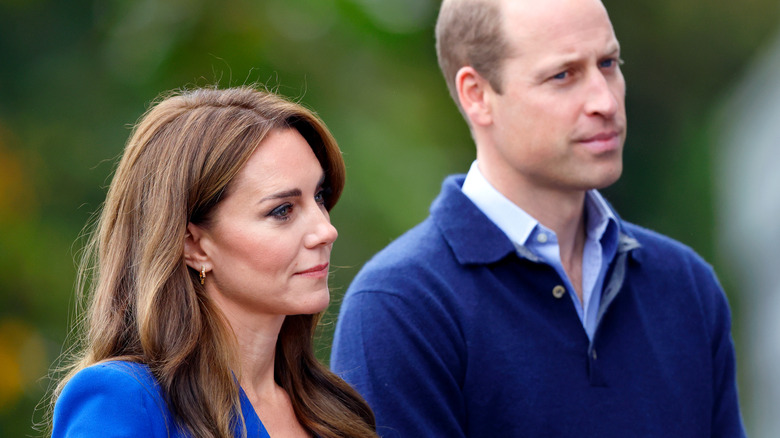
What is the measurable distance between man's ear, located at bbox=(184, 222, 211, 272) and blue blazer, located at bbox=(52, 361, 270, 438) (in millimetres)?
231

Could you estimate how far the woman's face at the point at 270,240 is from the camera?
6.02 feet

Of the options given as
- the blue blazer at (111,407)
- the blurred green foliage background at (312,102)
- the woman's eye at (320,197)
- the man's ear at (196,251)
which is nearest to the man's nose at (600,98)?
the woman's eye at (320,197)

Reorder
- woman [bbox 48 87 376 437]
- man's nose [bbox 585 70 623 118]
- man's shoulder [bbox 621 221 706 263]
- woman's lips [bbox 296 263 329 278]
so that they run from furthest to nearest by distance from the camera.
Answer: man's shoulder [bbox 621 221 706 263] < man's nose [bbox 585 70 623 118] < woman's lips [bbox 296 263 329 278] < woman [bbox 48 87 376 437]

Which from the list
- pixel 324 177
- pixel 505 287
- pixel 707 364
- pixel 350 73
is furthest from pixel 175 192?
pixel 350 73

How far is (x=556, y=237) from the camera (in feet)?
8.29

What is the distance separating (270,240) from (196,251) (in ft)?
0.47

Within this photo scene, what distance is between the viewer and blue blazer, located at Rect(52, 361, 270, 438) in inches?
64.7

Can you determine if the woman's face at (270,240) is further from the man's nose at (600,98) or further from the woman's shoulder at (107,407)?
the man's nose at (600,98)

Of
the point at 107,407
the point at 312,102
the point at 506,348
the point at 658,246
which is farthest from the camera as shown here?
the point at 312,102

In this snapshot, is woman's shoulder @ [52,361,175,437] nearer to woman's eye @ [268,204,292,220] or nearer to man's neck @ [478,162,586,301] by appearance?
woman's eye @ [268,204,292,220]

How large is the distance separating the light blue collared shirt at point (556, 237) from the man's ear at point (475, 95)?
138 mm

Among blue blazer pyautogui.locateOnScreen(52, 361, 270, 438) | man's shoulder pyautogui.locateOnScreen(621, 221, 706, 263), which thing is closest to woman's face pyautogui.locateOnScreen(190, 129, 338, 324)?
blue blazer pyautogui.locateOnScreen(52, 361, 270, 438)

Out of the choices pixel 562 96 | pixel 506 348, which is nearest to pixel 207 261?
pixel 506 348

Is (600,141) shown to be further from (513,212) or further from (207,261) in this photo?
(207,261)
